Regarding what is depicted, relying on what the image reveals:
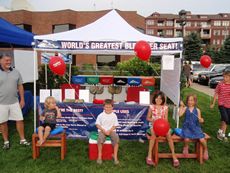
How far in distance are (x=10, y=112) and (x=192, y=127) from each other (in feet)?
11.8

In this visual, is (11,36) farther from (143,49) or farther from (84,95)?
(143,49)

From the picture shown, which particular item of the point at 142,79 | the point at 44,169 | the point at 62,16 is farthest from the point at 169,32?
the point at 44,169

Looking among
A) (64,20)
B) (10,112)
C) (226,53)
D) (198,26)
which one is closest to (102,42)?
(10,112)

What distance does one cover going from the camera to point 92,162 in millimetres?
4859

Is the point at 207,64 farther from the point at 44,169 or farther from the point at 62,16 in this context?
the point at 62,16

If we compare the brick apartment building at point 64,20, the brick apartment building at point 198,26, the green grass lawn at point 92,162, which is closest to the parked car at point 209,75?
the brick apartment building at point 64,20

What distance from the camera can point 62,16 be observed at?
3341 centimetres

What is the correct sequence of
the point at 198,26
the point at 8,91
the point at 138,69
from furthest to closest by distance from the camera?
1. the point at 198,26
2. the point at 138,69
3. the point at 8,91

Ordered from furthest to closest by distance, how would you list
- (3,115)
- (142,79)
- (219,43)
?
(219,43) < (142,79) < (3,115)

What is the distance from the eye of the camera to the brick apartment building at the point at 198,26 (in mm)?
88688

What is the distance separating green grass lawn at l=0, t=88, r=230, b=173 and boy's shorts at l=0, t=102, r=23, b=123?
67 centimetres

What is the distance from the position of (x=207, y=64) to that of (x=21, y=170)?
481 cm

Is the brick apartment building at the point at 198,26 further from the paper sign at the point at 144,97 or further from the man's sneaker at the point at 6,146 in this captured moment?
the man's sneaker at the point at 6,146

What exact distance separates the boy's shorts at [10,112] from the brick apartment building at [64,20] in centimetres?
2786
